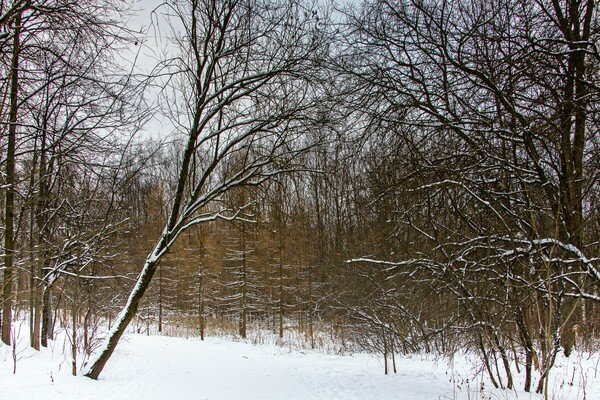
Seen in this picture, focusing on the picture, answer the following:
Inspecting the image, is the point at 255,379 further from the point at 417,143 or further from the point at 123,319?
the point at 417,143

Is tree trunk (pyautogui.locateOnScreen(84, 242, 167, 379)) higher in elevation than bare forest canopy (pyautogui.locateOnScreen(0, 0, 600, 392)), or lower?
lower

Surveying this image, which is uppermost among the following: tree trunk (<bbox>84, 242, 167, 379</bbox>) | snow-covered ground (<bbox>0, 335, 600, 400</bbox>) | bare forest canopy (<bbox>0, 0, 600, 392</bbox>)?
bare forest canopy (<bbox>0, 0, 600, 392</bbox>)

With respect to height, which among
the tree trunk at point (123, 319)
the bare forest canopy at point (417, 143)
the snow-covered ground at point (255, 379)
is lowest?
the snow-covered ground at point (255, 379)

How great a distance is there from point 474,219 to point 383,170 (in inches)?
61.4

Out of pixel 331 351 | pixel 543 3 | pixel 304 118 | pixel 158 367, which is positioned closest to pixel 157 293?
pixel 331 351

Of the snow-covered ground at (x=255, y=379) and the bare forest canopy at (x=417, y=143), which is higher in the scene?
the bare forest canopy at (x=417, y=143)

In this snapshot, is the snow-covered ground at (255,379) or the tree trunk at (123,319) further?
the tree trunk at (123,319)

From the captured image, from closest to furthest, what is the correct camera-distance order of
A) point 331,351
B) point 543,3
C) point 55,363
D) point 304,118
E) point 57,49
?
point 57,49, point 543,3, point 304,118, point 55,363, point 331,351

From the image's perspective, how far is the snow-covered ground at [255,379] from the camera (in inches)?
260

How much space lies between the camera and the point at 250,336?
23.5 metres

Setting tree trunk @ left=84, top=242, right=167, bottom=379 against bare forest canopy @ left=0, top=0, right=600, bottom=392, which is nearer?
bare forest canopy @ left=0, top=0, right=600, bottom=392

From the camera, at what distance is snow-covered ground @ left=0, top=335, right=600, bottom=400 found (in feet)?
21.6

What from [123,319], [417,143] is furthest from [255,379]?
[417,143]

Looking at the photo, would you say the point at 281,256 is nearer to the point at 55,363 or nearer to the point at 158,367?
the point at 158,367
